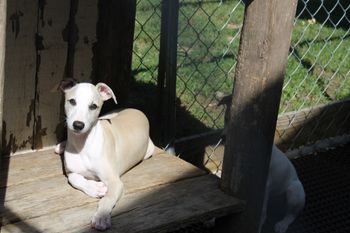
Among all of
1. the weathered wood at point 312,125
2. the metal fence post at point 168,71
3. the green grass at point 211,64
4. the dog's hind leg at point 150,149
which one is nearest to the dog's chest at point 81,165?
the dog's hind leg at point 150,149

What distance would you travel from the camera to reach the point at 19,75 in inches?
116

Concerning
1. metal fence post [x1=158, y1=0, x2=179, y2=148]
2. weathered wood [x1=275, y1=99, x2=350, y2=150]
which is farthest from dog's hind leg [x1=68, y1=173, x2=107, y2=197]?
weathered wood [x1=275, y1=99, x2=350, y2=150]

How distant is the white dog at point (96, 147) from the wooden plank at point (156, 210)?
0.06 meters

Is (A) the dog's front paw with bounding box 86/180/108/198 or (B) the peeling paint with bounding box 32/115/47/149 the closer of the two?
(A) the dog's front paw with bounding box 86/180/108/198

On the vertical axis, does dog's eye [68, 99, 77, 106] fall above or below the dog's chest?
A: above

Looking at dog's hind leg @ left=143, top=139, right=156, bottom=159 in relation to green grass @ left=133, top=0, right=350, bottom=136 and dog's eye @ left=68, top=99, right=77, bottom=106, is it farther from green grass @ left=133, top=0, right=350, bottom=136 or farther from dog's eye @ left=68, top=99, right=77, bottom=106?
dog's eye @ left=68, top=99, right=77, bottom=106

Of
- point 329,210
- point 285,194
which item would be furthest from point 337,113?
point 285,194

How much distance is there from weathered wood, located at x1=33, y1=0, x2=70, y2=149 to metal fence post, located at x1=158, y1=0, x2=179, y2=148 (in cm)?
53

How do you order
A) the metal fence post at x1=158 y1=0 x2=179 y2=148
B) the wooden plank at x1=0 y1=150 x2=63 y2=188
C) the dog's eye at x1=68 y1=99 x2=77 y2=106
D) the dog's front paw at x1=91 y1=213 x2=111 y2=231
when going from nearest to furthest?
the dog's front paw at x1=91 y1=213 x2=111 y2=231
the dog's eye at x1=68 y1=99 x2=77 y2=106
the wooden plank at x1=0 y1=150 x2=63 y2=188
the metal fence post at x1=158 y1=0 x2=179 y2=148

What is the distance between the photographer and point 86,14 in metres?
3.04

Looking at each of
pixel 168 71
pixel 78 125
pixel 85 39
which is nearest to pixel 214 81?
pixel 168 71

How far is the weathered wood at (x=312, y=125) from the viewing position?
13.9ft

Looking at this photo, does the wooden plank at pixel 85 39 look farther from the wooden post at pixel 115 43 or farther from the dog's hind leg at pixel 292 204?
the dog's hind leg at pixel 292 204

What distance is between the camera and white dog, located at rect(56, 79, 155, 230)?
8.78ft
